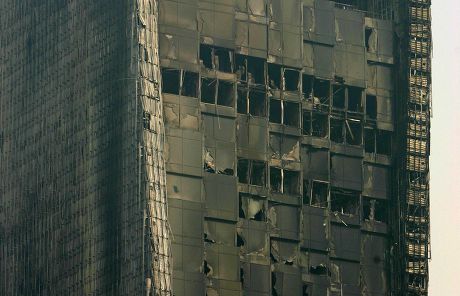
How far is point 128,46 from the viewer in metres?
197

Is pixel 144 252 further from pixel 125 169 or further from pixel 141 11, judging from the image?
pixel 141 11

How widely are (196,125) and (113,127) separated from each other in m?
6.84

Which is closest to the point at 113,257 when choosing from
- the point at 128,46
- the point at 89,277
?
the point at 89,277

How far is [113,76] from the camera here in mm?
199625

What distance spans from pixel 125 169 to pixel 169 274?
949cm

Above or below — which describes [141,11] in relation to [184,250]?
above

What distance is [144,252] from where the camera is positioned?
192 meters

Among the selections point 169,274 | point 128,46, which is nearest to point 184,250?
point 169,274

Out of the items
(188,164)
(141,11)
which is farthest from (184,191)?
(141,11)

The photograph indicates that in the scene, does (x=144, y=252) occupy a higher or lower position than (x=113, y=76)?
lower

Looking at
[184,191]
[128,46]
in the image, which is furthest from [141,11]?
[184,191]

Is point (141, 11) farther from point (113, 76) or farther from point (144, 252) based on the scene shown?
point (144, 252)

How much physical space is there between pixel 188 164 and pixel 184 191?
7.38ft

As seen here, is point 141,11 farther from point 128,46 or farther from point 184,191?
point 184,191
